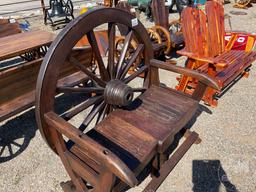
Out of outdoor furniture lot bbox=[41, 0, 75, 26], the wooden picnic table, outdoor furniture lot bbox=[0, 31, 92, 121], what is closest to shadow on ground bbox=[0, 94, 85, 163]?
outdoor furniture lot bbox=[0, 31, 92, 121]

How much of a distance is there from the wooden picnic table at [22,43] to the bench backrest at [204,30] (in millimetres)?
2134

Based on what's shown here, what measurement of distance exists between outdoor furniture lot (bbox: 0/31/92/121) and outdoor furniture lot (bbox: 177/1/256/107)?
154 cm

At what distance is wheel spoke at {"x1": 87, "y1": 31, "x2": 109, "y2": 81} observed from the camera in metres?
1.92

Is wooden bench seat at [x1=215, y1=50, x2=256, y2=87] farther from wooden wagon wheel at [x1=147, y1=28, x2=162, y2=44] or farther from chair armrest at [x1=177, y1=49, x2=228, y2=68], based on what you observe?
wooden wagon wheel at [x1=147, y1=28, x2=162, y2=44]

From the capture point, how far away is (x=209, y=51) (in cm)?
382

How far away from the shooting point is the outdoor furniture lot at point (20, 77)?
8.75 ft

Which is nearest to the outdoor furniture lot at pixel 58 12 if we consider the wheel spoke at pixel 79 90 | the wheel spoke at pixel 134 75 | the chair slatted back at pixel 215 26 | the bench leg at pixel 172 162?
the chair slatted back at pixel 215 26

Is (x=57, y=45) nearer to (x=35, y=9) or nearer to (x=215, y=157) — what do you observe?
(x=215, y=157)

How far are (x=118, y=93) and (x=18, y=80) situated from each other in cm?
146

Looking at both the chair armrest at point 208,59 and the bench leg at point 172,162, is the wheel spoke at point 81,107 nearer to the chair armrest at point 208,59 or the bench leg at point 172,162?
the bench leg at point 172,162

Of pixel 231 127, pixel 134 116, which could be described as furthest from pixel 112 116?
pixel 231 127

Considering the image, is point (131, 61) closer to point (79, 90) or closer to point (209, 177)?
point (79, 90)

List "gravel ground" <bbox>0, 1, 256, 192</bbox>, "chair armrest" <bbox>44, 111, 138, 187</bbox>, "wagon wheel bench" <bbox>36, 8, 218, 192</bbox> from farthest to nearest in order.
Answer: "gravel ground" <bbox>0, 1, 256, 192</bbox>
"wagon wheel bench" <bbox>36, 8, 218, 192</bbox>
"chair armrest" <bbox>44, 111, 138, 187</bbox>

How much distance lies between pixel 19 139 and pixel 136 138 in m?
1.78
